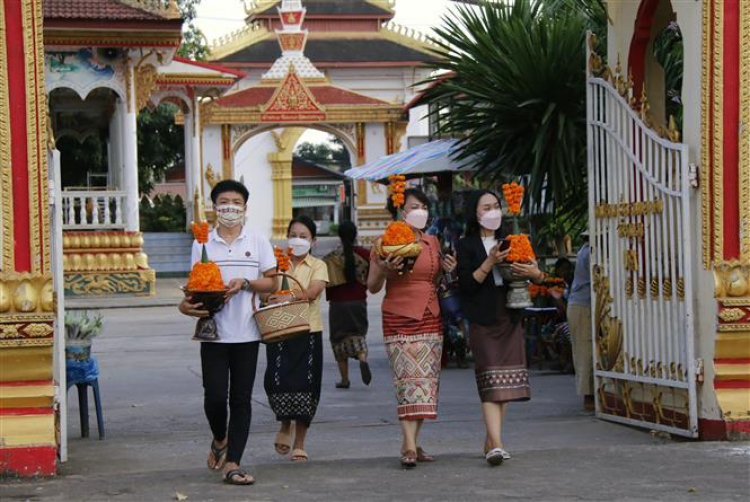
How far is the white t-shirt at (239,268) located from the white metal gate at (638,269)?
2.72 m

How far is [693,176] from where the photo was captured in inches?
342

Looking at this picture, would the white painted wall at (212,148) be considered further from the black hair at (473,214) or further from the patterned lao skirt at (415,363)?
the patterned lao skirt at (415,363)

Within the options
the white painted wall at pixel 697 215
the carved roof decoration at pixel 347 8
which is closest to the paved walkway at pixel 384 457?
the white painted wall at pixel 697 215

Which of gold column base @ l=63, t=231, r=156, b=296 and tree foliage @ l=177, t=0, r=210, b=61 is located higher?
tree foliage @ l=177, t=0, r=210, b=61

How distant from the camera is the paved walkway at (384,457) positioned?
23.9ft

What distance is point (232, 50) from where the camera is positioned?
48.5 meters

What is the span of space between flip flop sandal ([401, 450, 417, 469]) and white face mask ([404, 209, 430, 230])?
136cm

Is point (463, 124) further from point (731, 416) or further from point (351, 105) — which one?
point (351, 105)

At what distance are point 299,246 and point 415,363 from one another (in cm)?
155

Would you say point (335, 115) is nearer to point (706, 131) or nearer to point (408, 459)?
point (706, 131)

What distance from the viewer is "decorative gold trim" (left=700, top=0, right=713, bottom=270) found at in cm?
857

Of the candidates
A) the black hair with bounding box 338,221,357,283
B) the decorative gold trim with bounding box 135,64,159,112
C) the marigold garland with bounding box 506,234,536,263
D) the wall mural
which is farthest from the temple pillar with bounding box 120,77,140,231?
the marigold garland with bounding box 506,234,536,263

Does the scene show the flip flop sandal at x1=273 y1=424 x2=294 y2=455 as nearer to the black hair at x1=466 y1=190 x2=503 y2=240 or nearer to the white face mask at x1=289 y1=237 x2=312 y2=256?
the white face mask at x1=289 y1=237 x2=312 y2=256

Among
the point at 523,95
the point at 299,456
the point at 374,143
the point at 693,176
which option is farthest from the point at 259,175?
the point at 693,176
